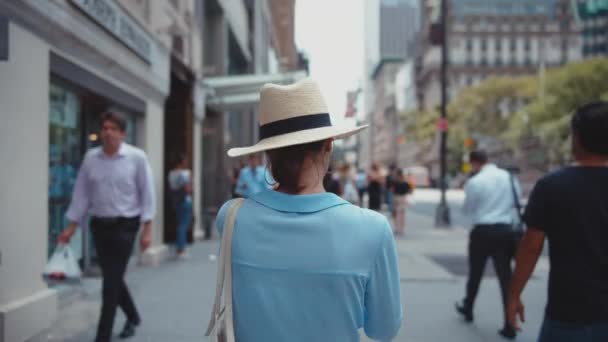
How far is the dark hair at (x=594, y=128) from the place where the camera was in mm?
2666

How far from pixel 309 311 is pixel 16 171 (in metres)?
4.16

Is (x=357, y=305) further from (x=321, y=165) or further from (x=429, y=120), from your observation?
(x=429, y=120)

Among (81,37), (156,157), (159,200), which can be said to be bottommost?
(159,200)

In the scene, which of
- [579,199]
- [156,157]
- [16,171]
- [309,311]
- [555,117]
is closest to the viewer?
[309,311]

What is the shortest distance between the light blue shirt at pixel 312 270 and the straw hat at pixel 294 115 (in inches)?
7.4

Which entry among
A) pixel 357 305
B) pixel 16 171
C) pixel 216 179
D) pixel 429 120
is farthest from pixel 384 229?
pixel 429 120

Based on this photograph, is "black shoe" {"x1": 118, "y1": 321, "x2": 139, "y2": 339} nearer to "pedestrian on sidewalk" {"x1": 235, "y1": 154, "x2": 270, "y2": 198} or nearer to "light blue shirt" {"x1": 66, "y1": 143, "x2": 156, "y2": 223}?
"light blue shirt" {"x1": 66, "y1": 143, "x2": 156, "y2": 223}

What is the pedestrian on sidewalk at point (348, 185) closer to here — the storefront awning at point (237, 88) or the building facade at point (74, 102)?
the storefront awning at point (237, 88)

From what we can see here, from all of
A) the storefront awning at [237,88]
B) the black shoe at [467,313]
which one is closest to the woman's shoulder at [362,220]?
the black shoe at [467,313]

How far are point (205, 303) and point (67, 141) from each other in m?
2.82

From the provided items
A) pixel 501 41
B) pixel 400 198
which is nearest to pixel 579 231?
pixel 400 198

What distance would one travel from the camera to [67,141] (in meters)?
7.72

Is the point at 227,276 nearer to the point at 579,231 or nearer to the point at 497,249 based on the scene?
the point at 579,231

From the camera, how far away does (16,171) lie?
5.13 metres
